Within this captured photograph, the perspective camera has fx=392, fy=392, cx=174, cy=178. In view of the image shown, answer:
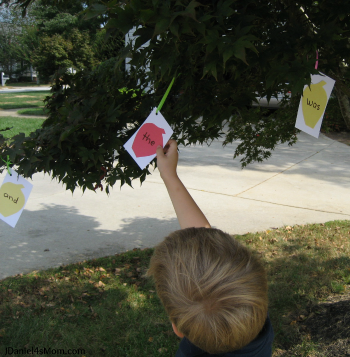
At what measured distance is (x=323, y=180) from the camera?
22.3 feet

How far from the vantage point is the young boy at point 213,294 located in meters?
0.91

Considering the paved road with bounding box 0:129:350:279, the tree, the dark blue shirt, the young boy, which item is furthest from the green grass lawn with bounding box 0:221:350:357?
the young boy

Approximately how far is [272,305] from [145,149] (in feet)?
6.28

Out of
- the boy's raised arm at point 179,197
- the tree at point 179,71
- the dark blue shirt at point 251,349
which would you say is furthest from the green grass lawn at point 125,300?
the dark blue shirt at point 251,349

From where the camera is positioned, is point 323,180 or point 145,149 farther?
point 323,180

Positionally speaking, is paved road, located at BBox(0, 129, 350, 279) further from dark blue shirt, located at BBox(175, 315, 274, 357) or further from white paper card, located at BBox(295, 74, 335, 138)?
dark blue shirt, located at BBox(175, 315, 274, 357)

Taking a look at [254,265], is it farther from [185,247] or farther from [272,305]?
[272,305]

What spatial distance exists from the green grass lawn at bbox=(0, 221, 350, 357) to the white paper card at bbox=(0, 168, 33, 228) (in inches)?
41.0

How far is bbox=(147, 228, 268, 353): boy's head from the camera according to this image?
2.97 ft

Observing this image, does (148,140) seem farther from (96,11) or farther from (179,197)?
(96,11)

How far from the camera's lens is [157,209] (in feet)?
17.6

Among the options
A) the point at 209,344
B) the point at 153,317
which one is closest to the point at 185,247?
the point at 209,344

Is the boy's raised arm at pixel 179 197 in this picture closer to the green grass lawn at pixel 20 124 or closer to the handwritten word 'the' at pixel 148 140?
the handwritten word 'the' at pixel 148 140

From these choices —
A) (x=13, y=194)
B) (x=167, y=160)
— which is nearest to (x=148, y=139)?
(x=167, y=160)
